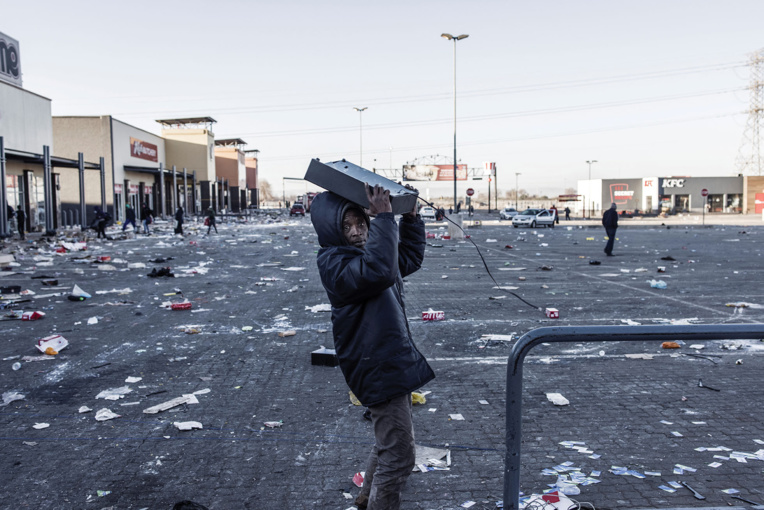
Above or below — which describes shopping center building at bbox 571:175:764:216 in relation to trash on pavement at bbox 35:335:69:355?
above

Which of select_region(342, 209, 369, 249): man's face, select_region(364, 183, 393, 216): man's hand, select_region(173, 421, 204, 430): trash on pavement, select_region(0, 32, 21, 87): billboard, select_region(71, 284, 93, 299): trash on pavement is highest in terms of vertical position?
select_region(0, 32, 21, 87): billboard

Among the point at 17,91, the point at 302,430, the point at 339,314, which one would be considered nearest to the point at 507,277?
the point at 302,430

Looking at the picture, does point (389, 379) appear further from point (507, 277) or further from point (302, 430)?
point (507, 277)

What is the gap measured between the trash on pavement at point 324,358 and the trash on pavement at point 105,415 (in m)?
2.02

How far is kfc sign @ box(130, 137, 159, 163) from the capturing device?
157 feet

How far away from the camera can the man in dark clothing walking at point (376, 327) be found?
2.68m

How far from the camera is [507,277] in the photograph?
44.3 feet

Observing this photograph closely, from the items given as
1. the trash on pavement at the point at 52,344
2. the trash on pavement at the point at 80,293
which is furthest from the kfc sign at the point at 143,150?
the trash on pavement at the point at 52,344

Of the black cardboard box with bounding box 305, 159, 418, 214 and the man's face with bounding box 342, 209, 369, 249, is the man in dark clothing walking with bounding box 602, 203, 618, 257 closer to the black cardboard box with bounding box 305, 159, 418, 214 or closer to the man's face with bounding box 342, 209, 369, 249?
the black cardboard box with bounding box 305, 159, 418, 214

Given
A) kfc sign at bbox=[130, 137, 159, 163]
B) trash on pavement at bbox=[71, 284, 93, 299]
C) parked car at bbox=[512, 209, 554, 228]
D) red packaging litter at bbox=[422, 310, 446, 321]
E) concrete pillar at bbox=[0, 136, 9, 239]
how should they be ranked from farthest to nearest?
kfc sign at bbox=[130, 137, 159, 163] < parked car at bbox=[512, 209, 554, 228] < concrete pillar at bbox=[0, 136, 9, 239] < trash on pavement at bbox=[71, 284, 93, 299] < red packaging litter at bbox=[422, 310, 446, 321]

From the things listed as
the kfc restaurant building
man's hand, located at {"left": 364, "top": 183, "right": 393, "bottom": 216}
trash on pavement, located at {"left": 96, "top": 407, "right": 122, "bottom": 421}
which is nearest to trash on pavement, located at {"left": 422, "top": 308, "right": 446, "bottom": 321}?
trash on pavement, located at {"left": 96, "top": 407, "right": 122, "bottom": 421}

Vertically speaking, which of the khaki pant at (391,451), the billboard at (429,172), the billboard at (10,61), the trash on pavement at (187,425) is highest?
the billboard at (10,61)

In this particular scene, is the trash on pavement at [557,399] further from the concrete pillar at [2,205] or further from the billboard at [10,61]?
the billboard at [10,61]

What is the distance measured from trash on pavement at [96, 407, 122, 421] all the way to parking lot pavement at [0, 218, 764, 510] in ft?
0.21
